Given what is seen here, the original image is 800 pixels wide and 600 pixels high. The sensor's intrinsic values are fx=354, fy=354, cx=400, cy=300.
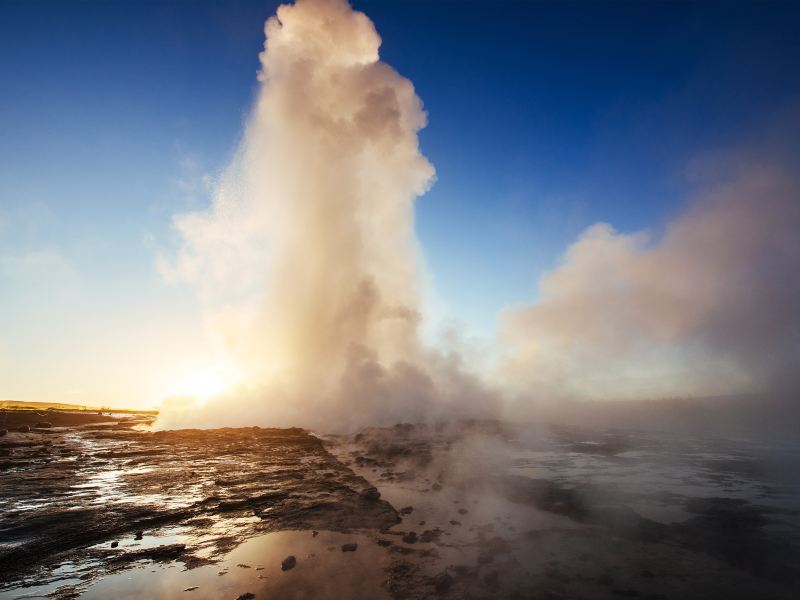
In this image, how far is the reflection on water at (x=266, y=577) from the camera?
23.9 feet

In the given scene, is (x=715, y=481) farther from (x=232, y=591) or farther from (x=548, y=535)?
(x=232, y=591)

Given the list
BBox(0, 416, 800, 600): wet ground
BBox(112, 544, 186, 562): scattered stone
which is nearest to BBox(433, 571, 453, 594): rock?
BBox(0, 416, 800, 600): wet ground

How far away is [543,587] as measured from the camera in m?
7.51

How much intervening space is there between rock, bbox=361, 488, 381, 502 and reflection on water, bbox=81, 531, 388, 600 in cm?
459

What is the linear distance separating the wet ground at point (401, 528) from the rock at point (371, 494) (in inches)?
4.9

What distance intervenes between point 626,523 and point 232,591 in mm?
11549

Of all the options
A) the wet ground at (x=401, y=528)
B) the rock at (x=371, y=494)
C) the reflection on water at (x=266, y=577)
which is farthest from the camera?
the rock at (x=371, y=494)

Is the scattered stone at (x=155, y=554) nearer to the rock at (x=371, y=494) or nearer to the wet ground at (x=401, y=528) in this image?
the wet ground at (x=401, y=528)

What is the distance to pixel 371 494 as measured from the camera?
14789 millimetres

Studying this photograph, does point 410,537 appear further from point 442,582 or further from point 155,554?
point 155,554

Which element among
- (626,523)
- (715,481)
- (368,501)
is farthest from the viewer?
(715,481)

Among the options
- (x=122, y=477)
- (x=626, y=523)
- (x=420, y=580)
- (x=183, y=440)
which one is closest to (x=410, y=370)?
(x=183, y=440)

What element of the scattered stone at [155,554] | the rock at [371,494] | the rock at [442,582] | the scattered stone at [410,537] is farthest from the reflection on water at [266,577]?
the rock at [371,494]

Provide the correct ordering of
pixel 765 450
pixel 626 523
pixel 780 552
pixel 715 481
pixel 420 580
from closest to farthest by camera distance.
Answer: pixel 420 580 → pixel 780 552 → pixel 626 523 → pixel 715 481 → pixel 765 450
